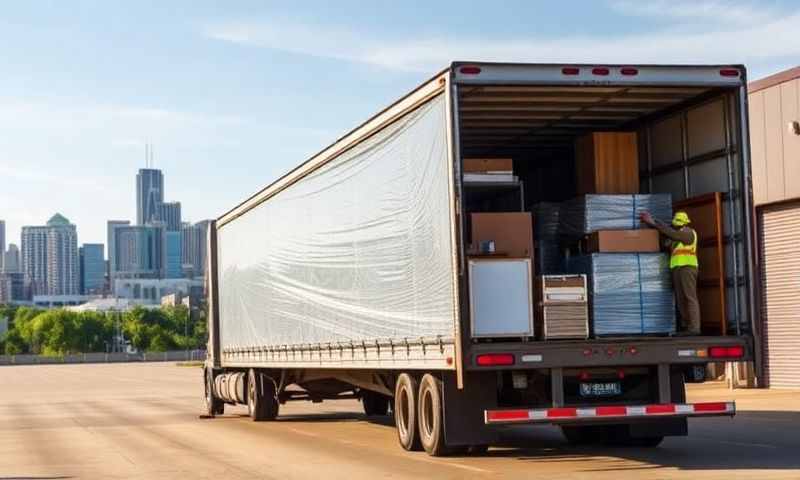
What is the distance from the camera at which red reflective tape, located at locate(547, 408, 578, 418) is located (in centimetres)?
1540

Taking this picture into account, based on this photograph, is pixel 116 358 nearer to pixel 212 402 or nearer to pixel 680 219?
pixel 212 402

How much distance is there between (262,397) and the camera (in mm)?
28109

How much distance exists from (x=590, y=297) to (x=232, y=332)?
50.3 ft

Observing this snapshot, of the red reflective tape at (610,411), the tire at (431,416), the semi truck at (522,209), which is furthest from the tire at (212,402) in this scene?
the red reflective tape at (610,411)

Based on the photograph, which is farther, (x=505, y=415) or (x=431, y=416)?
(x=431, y=416)

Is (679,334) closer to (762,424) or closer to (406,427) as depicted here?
(406,427)

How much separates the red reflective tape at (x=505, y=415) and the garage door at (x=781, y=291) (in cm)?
1797

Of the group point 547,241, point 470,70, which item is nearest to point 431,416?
point 547,241

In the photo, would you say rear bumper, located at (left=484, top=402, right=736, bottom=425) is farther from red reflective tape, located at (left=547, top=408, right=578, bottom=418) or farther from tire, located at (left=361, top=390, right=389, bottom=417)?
tire, located at (left=361, top=390, right=389, bottom=417)

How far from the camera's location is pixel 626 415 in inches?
615

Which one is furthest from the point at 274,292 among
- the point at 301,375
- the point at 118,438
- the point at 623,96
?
the point at 623,96

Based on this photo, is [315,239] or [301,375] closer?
[315,239]

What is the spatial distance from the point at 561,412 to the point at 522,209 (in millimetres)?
2929

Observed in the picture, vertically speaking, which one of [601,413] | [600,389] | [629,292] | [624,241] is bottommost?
[601,413]
